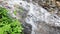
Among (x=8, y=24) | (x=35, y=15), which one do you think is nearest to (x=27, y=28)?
(x=8, y=24)

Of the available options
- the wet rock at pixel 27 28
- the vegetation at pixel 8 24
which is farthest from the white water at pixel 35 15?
the vegetation at pixel 8 24

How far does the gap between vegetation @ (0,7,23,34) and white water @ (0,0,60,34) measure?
21.7 inches

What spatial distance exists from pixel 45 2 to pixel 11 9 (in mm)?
1465

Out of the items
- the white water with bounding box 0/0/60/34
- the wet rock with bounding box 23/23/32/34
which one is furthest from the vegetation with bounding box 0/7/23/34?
the white water with bounding box 0/0/60/34

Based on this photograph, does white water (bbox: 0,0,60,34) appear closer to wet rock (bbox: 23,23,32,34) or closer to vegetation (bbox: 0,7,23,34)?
wet rock (bbox: 23,23,32,34)

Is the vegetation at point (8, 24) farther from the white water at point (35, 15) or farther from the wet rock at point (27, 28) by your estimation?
the white water at point (35, 15)

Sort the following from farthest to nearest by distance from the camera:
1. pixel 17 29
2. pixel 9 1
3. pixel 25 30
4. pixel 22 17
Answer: pixel 9 1
pixel 22 17
pixel 25 30
pixel 17 29

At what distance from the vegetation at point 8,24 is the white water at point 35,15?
0.55m

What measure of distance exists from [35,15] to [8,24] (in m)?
1.32

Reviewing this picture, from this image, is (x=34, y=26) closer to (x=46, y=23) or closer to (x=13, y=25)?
(x=46, y=23)

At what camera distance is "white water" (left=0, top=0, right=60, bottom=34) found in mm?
4633

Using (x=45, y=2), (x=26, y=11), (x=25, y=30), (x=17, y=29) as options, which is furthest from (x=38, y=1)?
(x=17, y=29)

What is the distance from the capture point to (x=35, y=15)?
16.0 feet

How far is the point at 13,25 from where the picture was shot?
386cm
